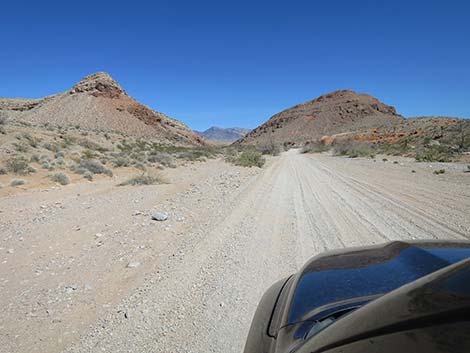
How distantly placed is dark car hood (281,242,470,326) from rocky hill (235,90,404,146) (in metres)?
104

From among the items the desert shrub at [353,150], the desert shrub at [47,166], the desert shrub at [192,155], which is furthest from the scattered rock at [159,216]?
the desert shrub at [353,150]

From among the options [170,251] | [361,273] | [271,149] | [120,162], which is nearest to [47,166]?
[120,162]

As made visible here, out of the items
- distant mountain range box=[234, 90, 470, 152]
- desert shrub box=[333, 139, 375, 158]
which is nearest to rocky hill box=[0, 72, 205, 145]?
distant mountain range box=[234, 90, 470, 152]

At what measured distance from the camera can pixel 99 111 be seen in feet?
221

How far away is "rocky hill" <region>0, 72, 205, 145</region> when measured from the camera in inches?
2483

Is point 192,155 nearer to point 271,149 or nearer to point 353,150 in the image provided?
point 271,149

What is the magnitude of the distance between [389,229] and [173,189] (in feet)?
25.9

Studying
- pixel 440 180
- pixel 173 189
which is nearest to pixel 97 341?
pixel 173 189

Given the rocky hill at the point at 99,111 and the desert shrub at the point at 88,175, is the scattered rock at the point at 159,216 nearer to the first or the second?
the desert shrub at the point at 88,175

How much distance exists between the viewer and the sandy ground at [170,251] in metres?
3.17

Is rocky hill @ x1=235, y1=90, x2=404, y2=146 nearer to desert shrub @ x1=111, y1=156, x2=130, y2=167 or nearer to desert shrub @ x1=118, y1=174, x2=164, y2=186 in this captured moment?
desert shrub @ x1=111, y1=156, x2=130, y2=167

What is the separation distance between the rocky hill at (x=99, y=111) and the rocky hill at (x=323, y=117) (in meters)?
44.4

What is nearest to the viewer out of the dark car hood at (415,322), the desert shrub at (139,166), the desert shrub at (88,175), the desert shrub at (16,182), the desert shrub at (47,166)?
the dark car hood at (415,322)

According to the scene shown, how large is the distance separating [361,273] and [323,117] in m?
133
